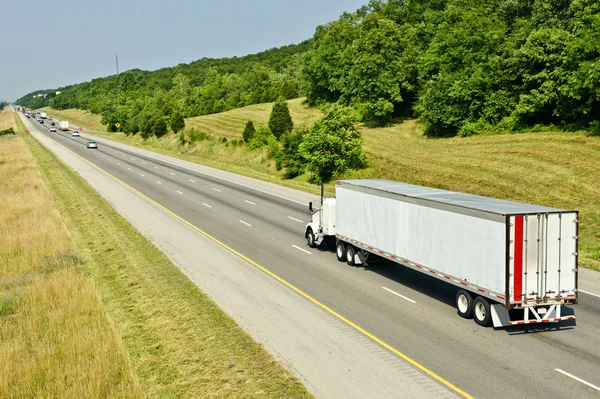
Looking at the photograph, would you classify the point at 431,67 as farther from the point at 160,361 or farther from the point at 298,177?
the point at 160,361

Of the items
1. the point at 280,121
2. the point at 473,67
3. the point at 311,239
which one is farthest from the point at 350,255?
the point at 280,121

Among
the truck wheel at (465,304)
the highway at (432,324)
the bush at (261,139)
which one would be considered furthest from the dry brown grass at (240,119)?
the truck wheel at (465,304)

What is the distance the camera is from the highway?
1241 centimetres

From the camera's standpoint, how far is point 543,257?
47.9 feet

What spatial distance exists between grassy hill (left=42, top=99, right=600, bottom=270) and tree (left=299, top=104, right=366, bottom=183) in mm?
2283

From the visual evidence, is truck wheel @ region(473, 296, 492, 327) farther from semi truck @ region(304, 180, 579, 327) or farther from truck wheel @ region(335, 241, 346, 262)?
truck wheel @ region(335, 241, 346, 262)

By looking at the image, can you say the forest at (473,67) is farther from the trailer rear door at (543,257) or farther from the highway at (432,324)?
the trailer rear door at (543,257)

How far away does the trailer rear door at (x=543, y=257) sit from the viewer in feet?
47.2

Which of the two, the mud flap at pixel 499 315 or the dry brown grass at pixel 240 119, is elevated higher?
the dry brown grass at pixel 240 119

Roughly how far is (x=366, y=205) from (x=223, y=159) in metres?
54.8

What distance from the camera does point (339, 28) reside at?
102 metres

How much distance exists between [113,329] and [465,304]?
34.2 ft

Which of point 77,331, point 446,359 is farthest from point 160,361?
point 446,359

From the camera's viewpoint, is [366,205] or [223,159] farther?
[223,159]
